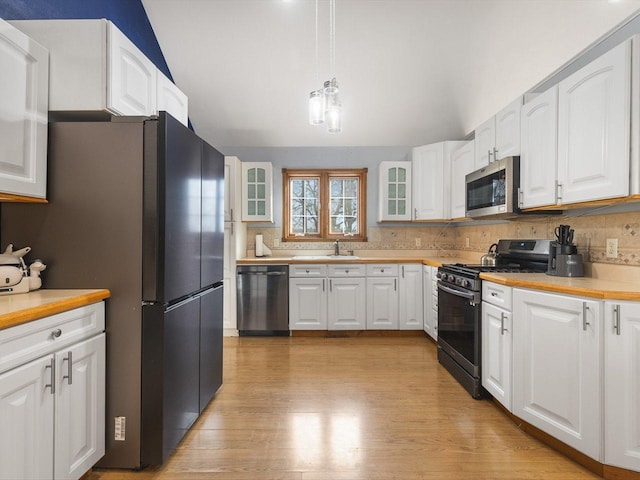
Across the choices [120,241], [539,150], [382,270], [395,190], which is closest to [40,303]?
[120,241]

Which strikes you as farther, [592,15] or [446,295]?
[446,295]

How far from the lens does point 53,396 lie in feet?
4.64

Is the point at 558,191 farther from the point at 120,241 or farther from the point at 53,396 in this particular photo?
the point at 53,396

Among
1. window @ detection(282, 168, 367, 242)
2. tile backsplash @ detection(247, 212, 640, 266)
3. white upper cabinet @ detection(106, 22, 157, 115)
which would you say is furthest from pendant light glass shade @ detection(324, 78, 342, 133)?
window @ detection(282, 168, 367, 242)

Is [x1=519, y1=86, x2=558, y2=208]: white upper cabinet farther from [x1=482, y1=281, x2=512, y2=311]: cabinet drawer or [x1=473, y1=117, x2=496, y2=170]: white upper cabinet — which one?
[x1=482, y1=281, x2=512, y2=311]: cabinet drawer

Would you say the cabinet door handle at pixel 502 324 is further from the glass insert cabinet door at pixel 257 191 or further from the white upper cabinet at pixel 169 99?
the glass insert cabinet door at pixel 257 191

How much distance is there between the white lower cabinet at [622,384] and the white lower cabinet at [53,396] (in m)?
2.42

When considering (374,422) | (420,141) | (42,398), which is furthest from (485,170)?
(42,398)

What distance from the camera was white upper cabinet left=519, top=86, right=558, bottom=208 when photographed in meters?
2.26

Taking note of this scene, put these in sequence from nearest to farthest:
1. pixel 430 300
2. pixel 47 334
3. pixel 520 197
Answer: pixel 47 334
pixel 520 197
pixel 430 300

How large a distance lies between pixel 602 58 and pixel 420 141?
279 centimetres

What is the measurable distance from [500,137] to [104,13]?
3.22 meters

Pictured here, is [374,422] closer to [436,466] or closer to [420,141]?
[436,466]

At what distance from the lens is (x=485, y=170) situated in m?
3.04
